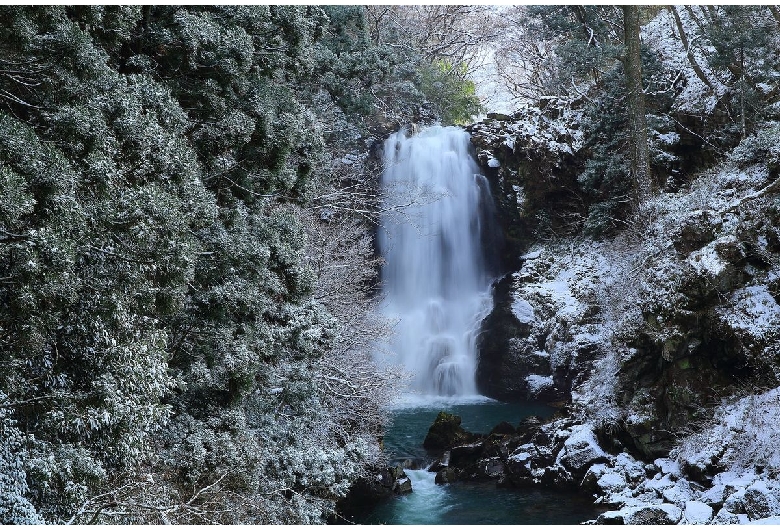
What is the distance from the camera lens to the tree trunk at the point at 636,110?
16.2 metres

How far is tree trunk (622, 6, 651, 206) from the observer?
1617 cm

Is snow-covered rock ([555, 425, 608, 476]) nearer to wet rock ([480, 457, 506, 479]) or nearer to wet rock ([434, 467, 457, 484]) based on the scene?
wet rock ([480, 457, 506, 479])

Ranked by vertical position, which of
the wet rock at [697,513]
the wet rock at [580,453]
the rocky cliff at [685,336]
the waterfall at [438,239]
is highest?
the waterfall at [438,239]

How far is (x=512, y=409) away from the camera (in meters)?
17.9

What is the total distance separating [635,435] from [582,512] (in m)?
1.93

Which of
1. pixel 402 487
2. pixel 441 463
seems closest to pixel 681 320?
pixel 441 463

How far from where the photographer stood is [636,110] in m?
16.3

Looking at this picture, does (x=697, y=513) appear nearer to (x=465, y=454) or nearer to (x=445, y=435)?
(x=465, y=454)

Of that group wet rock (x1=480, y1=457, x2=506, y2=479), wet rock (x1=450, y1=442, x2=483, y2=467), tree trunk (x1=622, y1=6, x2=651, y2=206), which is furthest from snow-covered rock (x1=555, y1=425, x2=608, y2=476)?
tree trunk (x1=622, y1=6, x2=651, y2=206)

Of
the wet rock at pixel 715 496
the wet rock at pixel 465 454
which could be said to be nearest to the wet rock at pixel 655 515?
the wet rock at pixel 715 496

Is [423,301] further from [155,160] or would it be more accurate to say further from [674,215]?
[155,160]

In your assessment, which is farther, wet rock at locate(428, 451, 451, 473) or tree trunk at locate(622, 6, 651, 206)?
tree trunk at locate(622, 6, 651, 206)

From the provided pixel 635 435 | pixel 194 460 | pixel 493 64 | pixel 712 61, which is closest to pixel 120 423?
pixel 194 460

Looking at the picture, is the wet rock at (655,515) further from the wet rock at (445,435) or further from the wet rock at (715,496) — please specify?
the wet rock at (445,435)
